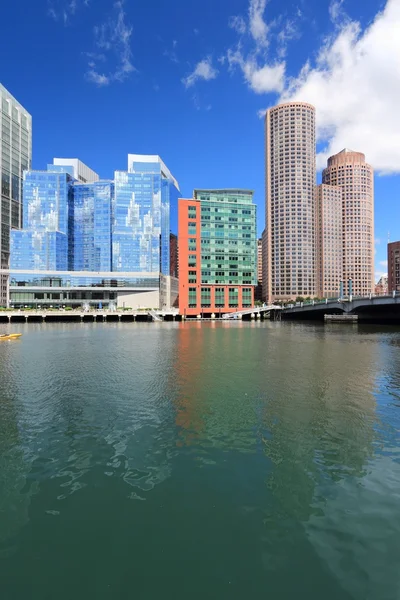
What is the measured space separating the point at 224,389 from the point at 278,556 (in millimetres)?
17533

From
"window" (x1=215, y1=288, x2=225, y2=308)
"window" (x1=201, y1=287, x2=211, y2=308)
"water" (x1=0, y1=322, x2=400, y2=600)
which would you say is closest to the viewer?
"water" (x1=0, y1=322, x2=400, y2=600)

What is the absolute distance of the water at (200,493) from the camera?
8.45 meters

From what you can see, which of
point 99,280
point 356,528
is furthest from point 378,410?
point 99,280

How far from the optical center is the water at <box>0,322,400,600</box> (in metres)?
8.45

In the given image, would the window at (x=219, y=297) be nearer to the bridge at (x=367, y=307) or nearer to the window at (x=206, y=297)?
the window at (x=206, y=297)

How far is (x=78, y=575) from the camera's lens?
8.54 metres

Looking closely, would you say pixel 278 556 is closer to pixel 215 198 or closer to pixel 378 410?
pixel 378 410

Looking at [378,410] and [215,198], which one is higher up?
[215,198]

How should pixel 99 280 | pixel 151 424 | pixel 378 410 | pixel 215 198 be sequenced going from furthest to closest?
pixel 99 280 → pixel 215 198 → pixel 378 410 → pixel 151 424

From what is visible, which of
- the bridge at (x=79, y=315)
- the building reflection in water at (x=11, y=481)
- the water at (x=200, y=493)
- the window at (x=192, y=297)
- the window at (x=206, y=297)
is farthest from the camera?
the window at (x=206, y=297)

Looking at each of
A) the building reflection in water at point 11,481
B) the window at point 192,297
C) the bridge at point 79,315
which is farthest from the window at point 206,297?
the building reflection in water at point 11,481

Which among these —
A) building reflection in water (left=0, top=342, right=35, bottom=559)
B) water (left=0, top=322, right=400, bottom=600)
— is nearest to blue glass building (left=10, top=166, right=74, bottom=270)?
water (left=0, top=322, right=400, bottom=600)

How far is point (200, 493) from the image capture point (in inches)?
474

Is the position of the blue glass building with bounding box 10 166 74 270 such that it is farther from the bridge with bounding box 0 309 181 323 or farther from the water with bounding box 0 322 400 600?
the water with bounding box 0 322 400 600
